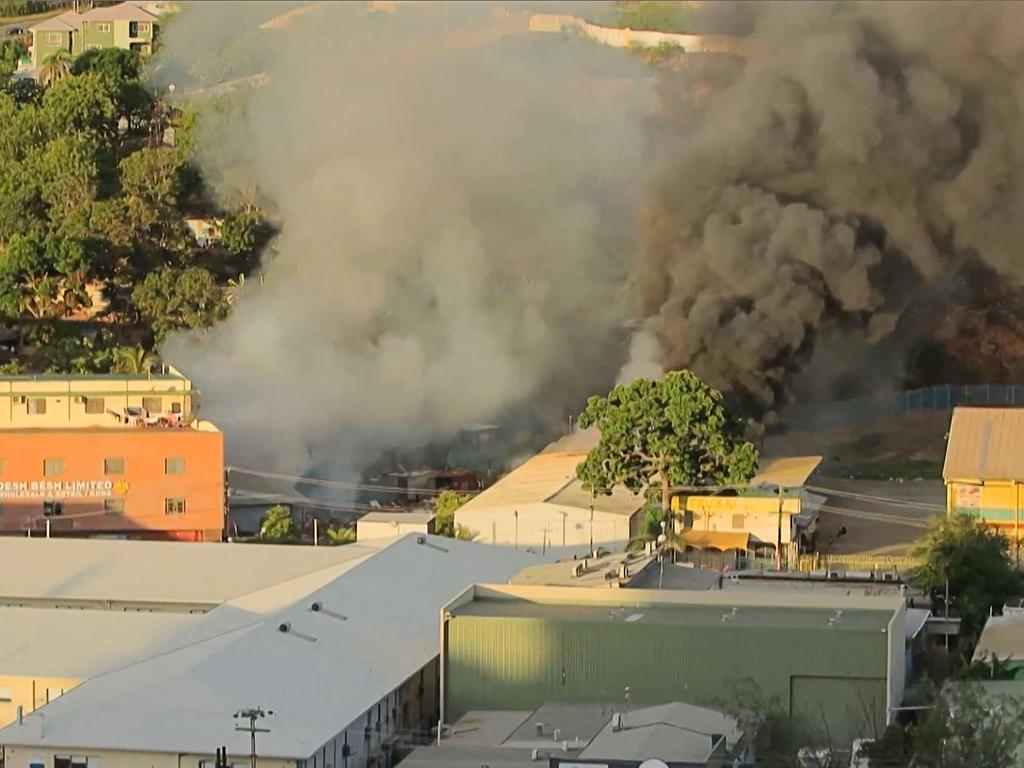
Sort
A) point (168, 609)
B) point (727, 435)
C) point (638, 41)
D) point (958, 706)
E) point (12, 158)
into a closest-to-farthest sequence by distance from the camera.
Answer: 1. point (958, 706)
2. point (168, 609)
3. point (727, 435)
4. point (12, 158)
5. point (638, 41)

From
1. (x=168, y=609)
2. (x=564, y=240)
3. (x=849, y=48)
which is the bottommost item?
(x=168, y=609)

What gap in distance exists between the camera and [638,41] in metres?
67.6

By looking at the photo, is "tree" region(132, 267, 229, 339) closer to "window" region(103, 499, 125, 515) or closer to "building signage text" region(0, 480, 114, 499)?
"building signage text" region(0, 480, 114, 499)

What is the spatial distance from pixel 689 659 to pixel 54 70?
40.9 m

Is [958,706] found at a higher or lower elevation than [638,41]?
lower

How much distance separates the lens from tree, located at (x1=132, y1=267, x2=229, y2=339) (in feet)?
158

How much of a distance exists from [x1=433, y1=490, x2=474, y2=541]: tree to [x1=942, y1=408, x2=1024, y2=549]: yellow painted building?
575 centimetres

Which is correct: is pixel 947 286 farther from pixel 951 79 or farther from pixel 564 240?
pixel 564 240

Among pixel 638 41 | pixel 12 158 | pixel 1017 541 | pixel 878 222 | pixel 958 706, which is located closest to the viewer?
pixel 958 706

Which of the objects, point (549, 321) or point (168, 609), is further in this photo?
point (549, 321)

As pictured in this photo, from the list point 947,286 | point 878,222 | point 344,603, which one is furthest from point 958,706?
point 947,286

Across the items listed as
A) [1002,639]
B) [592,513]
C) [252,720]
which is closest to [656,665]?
[1002,639]

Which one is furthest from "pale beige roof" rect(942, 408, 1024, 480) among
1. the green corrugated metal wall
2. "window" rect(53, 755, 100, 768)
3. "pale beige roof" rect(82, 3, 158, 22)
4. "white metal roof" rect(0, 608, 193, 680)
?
"pale beige roof" rect(82, 3, 158, 22)

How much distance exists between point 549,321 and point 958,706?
25160 mm
